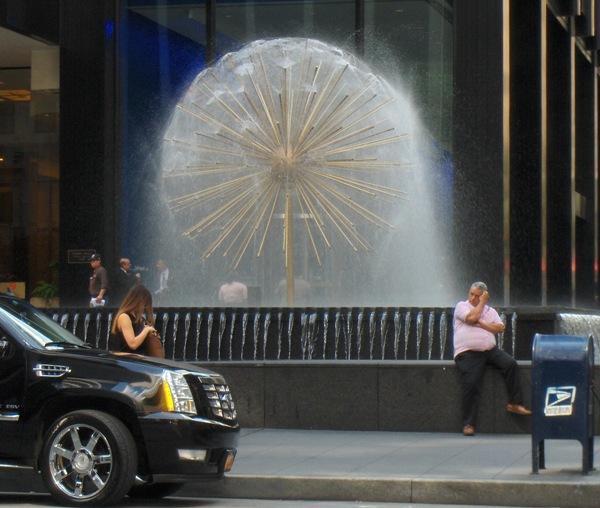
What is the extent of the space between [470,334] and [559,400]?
3.17m

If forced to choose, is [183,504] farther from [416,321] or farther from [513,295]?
[513,295]

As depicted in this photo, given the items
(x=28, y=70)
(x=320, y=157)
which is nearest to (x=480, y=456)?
(x=320, y=157)

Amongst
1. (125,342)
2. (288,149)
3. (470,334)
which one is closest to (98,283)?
(288,149)

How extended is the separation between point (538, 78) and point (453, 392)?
47.4 ft

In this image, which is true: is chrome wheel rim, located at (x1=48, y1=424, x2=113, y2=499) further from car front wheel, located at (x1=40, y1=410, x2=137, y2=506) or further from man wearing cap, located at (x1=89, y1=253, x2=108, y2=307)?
man wearing cap, located at (x1=89, y1=253, x2=108, y2=307)

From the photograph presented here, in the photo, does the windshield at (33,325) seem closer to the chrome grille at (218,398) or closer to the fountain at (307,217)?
the chrome grille at (218,398)

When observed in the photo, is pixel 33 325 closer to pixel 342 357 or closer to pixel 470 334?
pixel 470 334

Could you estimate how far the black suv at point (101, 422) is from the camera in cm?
882

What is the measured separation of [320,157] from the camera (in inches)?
671

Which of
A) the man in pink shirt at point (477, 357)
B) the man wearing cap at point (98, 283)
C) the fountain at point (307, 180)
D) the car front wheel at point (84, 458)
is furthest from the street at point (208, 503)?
the man wearing cap at point (98, 283)

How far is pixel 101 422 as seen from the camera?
347 inches

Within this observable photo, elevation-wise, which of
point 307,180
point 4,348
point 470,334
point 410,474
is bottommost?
point 410,474

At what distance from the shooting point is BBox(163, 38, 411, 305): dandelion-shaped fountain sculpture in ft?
56.2

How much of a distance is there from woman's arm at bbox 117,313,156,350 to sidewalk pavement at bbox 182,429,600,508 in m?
1.29
